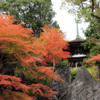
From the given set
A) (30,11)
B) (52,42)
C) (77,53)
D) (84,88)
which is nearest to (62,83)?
(84,88)

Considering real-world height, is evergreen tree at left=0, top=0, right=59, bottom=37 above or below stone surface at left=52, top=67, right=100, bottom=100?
above

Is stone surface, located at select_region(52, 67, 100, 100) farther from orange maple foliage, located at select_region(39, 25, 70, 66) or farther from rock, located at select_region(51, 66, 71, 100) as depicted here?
orange maple foliage, located at select_region(39, 25, 70, 66)

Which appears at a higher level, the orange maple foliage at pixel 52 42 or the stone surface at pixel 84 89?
the orange maple foliage at pixel 52 42

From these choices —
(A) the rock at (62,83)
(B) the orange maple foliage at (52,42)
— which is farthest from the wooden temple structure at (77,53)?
(B) the orange maple foliage at (52,42)

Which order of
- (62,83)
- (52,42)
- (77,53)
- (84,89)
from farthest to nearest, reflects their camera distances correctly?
(77,53)
(62,83)
(52,42)
(84,89)

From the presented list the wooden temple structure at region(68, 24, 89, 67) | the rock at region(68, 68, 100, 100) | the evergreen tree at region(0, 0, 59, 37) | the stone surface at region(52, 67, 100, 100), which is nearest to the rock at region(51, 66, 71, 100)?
the stone surface at region(52, 67, 100, 100)

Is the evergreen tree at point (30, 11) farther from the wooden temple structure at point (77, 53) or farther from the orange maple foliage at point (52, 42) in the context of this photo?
the orange maple foliage at point (52, 42)

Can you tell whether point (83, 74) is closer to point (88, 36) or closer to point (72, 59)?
point (88, 36)

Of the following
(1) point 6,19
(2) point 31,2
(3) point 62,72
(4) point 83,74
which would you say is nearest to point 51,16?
(2) point 31,2

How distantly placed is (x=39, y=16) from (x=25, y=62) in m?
15.9

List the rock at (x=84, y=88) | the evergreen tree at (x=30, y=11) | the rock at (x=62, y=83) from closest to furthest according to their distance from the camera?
the rock at (x=84, y=88) → the rock at (x=62, y=83) → the evergreen tree at (x=30, y=11)

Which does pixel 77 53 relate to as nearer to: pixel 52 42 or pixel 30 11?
pixel 52 42

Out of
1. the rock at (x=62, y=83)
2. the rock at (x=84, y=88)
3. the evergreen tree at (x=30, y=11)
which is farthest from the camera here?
the evergreen tree at (x=30, y=11)

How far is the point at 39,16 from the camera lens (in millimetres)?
20281
